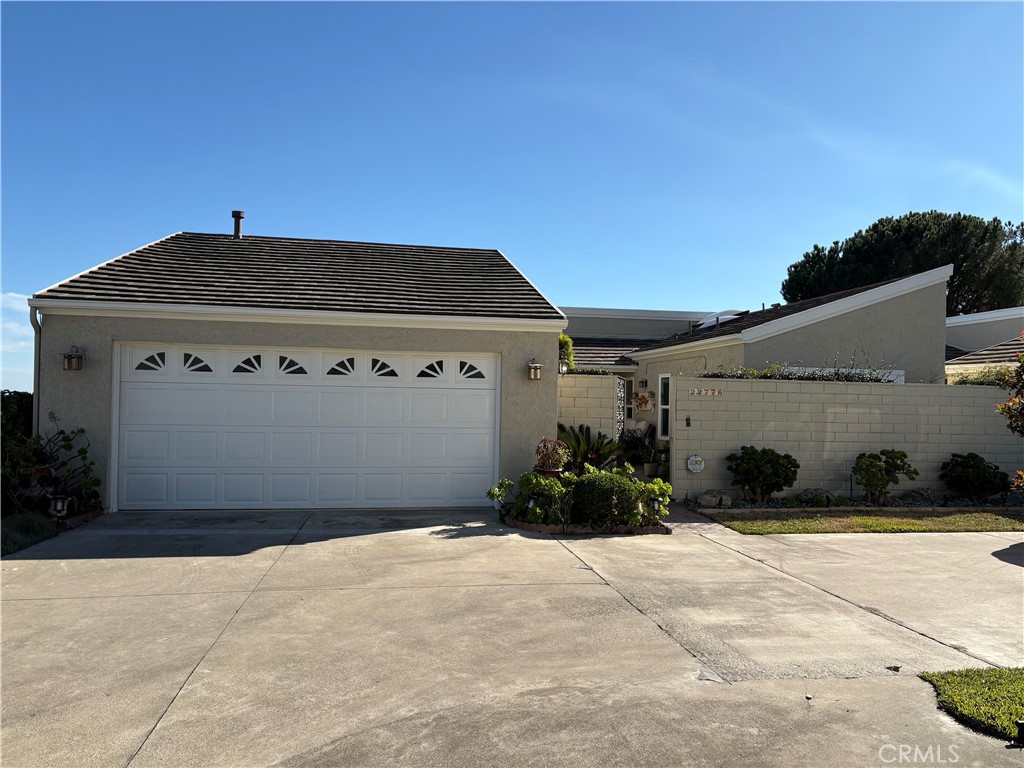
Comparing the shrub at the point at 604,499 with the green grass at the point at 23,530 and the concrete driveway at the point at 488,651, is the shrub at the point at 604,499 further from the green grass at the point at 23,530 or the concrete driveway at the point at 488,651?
the green grass at the point at 23,530

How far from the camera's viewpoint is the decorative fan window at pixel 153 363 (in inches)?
419

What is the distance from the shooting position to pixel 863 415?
12.3 meters

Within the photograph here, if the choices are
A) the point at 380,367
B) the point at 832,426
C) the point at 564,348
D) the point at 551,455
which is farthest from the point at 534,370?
the point at 832,426

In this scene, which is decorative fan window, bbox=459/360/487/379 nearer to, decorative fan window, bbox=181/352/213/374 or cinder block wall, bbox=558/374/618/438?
cinder block wall, bbox=558/374/618/438

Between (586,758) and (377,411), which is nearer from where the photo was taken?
(586,758)

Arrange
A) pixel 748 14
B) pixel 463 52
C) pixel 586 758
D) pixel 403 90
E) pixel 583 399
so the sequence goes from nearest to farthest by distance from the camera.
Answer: pixel 586 758
pixel 748 14
pixel 463 52
pixel 403 90
pixel 583 399

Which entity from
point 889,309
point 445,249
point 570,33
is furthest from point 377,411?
point 889,309

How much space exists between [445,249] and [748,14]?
7105 mm

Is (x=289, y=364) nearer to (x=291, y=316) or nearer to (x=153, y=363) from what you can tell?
(x=291, y=316)

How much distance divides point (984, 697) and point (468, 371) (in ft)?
27.0

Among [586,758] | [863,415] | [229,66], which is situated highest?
[229,66]

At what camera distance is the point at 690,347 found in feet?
53.7

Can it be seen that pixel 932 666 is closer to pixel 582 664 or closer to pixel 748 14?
pixel 582 664

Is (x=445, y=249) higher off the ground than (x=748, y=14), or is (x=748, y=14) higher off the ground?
(x=748, y=14)
